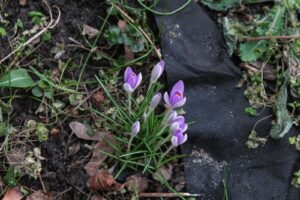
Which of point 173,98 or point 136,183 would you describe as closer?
point 173,98

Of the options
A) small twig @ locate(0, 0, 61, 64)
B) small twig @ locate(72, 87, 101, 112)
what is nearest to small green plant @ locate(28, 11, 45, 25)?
small twig @ locate(0, 0, 61, 64)

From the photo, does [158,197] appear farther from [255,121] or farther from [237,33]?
[237,33]

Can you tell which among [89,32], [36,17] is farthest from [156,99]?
[36,17]

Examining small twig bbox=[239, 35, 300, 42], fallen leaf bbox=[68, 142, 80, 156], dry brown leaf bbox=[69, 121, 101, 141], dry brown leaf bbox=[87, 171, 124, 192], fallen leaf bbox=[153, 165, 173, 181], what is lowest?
fallen leaf bbox=[153, 165, 173, 181]

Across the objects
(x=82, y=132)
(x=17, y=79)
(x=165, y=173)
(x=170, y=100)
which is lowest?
(x=165, y=173)

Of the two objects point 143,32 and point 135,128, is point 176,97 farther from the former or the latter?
point 143,32

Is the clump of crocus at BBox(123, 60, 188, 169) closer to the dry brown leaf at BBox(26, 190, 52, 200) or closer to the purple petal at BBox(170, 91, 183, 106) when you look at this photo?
the purple petal at BBox(170, 91, 183, 106)

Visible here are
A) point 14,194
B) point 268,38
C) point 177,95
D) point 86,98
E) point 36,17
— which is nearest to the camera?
point 177,95
